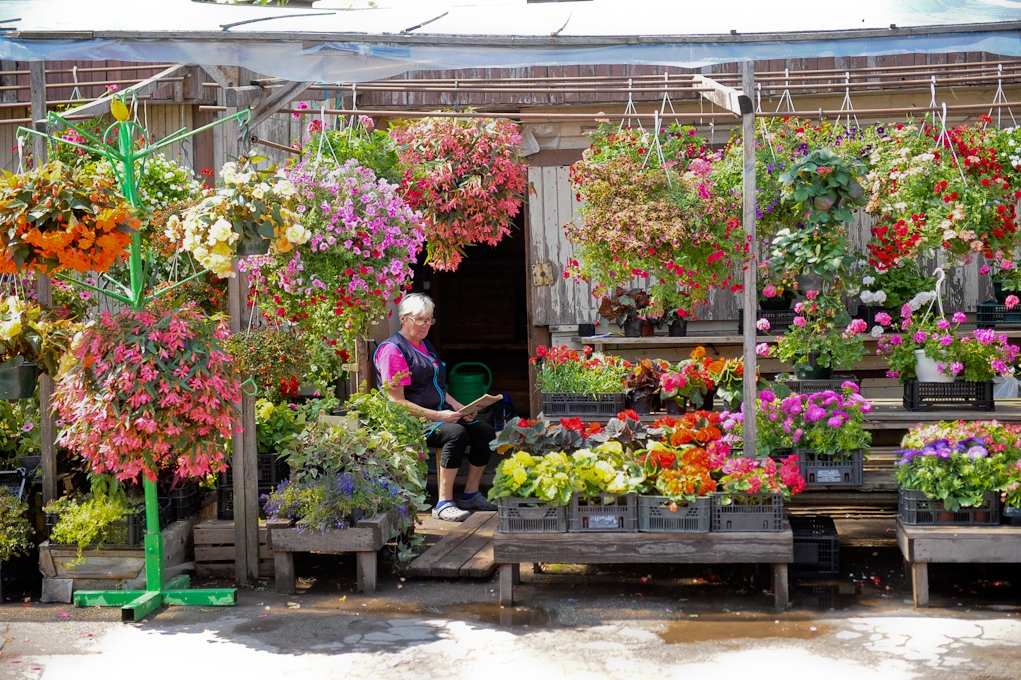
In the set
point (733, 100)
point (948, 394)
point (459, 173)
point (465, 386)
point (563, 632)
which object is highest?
point (733, 100)

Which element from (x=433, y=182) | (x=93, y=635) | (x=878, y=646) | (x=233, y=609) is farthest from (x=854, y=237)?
(x=93, y=635)

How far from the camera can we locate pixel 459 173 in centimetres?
621

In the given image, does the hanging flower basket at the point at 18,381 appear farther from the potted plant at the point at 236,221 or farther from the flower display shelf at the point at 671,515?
the flower display shelf at the point at 671,515

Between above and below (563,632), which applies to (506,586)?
above

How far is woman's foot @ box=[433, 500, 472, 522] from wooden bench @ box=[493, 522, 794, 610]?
1.62 metres

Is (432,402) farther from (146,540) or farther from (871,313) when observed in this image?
(871,313)

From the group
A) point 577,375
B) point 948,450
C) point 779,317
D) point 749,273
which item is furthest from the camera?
point 779,317

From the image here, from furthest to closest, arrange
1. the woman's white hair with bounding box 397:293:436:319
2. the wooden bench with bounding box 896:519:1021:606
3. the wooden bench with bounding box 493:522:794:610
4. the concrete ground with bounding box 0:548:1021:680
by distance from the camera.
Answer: the woman's white hair with bounding box 397:293:436:319, the wooden bench with bounding box 493:522:794:610, the wooden bench with bounding box 896:519:1021:606, the concrete ground with bounding box 0:548:1021:680

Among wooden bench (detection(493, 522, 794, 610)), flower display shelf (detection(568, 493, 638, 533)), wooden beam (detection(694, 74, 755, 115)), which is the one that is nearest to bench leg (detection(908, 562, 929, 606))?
wooden bench (detection(493, 522, 794, 610))

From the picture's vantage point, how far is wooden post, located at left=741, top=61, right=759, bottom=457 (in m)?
5.37

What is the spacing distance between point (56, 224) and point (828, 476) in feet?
13.1

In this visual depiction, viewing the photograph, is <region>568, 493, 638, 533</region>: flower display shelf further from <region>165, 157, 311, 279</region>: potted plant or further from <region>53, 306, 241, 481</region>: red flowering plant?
<region>165, 157, 311, 279</region>: potted plant

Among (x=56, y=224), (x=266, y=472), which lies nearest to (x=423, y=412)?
(x=266, y=472)

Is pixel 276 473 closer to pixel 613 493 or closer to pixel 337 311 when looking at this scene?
pixel 337 311
